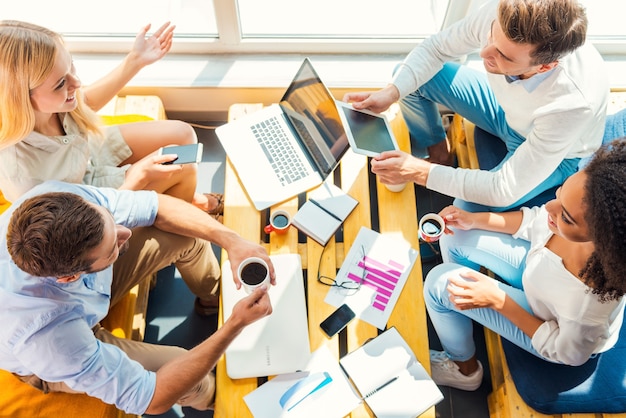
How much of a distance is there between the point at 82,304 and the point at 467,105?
165cm

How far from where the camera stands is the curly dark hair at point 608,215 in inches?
49.9

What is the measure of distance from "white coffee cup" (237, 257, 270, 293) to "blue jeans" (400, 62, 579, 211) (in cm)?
92

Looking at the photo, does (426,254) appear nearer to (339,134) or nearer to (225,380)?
(339,134)

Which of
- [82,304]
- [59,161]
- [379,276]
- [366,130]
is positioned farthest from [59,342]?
[366,130]

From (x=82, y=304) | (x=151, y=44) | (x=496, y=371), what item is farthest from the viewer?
(x=151, y=44)

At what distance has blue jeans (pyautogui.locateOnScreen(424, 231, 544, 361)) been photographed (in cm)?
180

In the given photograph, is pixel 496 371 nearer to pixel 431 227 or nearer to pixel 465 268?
pixel 465 268

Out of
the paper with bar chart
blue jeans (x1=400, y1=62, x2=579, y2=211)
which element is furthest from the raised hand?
the paper with bar chart

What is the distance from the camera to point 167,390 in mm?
1526

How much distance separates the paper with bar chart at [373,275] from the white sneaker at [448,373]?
446 mm

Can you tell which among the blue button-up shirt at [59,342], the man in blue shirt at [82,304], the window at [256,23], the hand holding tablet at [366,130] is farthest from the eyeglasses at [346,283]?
the window at [256,23]

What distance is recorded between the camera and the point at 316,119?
1983mm

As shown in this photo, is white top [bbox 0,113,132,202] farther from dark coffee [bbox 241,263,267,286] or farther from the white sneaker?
the white sneaker

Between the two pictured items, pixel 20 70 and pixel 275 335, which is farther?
pixel 275 335
